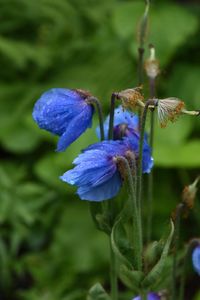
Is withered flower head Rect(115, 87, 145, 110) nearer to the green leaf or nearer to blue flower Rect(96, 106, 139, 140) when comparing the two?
blue flower Rect(96, 106, 139, 140)

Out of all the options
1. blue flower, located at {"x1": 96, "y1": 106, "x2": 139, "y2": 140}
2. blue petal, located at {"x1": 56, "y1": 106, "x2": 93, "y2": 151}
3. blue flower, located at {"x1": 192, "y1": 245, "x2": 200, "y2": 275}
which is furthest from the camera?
blue flower, located at {"x1": 192, "y1": 245, "x2": 200, "y2": 275}

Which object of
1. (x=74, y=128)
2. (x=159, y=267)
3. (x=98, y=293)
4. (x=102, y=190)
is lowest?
(x=98, y=293)

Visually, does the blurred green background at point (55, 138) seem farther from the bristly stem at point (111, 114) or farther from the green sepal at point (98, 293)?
the bristly stem at point (111, 114)

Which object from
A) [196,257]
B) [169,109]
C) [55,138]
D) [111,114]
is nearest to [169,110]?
[169,109]

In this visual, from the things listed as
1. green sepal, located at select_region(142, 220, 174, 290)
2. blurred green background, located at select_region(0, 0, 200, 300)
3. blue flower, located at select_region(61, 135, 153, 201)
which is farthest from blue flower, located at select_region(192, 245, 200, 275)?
blurred green background, located at select_region(0, 0, 200, 300)

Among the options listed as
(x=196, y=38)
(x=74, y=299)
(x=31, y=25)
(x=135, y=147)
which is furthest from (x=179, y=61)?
(x=135, y=147)

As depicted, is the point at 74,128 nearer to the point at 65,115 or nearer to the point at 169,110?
the point at 65,115
